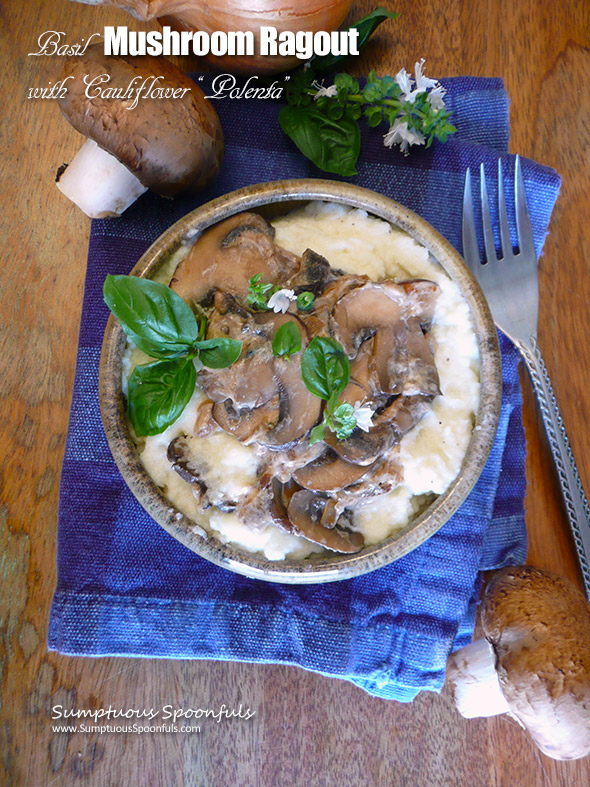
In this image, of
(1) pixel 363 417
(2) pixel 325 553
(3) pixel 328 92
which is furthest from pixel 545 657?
(3) pixel 328 92

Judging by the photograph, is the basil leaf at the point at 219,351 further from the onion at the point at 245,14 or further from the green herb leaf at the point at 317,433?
the onion at the point at 245,14

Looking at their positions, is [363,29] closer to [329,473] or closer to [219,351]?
[219,351]

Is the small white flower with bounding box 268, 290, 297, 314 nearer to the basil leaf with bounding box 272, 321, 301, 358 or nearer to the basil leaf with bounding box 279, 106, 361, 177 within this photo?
the basil leaf with bounding box 272, 321, 301, 358

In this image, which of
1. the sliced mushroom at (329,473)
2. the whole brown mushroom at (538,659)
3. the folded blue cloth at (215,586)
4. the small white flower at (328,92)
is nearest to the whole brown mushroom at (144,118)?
the folded blue cloth at (215,586)

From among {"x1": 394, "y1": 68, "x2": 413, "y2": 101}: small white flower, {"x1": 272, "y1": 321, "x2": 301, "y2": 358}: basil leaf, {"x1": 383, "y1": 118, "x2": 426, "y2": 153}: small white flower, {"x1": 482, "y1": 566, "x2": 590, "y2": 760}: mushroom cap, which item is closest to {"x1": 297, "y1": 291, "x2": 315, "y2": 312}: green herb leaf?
{"x1": 272, "y1": 321, "x2": 301, "y2": 358}: basil leaf

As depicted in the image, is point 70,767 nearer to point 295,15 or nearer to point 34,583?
point 34,583

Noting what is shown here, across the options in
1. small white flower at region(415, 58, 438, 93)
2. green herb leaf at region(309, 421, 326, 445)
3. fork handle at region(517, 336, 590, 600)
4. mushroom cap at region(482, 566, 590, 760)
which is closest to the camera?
green herb leaf at region(309, 421, 326, 445)

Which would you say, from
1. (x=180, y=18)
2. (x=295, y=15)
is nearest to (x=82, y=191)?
(x=180, y=18)
